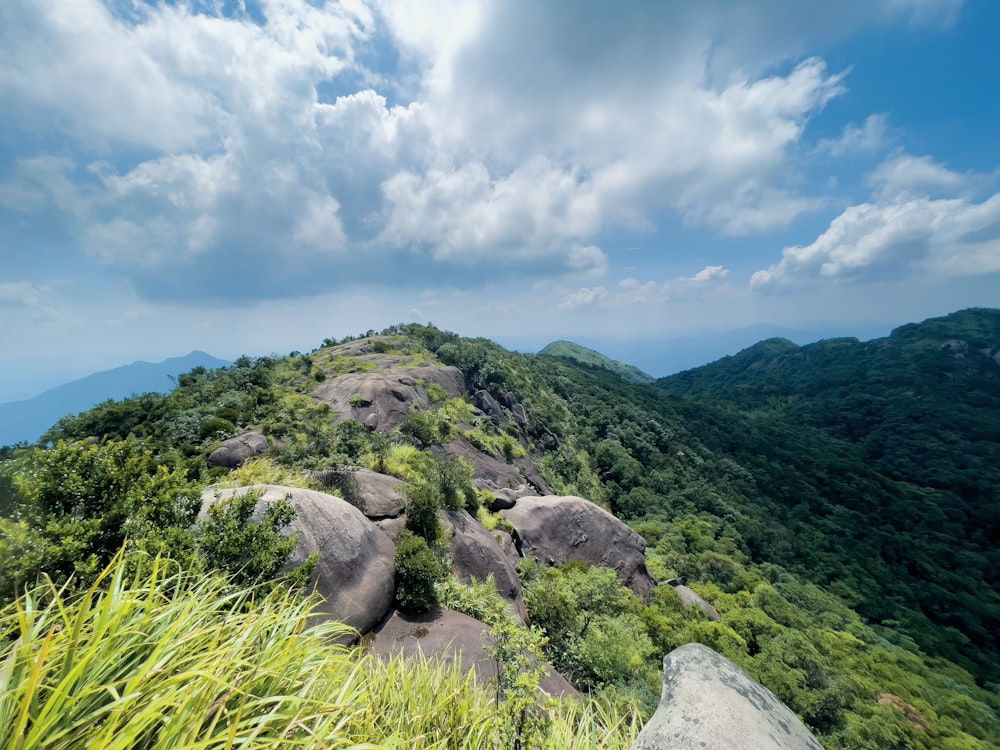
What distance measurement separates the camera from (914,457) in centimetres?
9400

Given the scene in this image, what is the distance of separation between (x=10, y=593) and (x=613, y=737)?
780cm

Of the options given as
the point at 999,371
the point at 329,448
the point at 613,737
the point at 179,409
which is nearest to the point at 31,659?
the point at 613,737

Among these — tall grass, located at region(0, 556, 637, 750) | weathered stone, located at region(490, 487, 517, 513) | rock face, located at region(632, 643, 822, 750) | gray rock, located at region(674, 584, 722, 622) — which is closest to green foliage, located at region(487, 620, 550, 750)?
tall grass, located at region(0, 556, 637, 750)

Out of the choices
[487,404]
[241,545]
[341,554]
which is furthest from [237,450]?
[487,404]

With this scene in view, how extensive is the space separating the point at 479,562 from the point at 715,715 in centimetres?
1180

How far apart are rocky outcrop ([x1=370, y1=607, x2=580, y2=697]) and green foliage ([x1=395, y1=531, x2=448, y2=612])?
0.28 meters

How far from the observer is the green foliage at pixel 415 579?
11.2 meters

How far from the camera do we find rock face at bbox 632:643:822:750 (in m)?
4.36

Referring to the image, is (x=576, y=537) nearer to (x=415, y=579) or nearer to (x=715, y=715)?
(x=415, y=579)

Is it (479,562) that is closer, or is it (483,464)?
(479,562)

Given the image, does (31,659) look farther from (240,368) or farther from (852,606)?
(852,606)

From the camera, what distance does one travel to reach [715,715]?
15.0ft

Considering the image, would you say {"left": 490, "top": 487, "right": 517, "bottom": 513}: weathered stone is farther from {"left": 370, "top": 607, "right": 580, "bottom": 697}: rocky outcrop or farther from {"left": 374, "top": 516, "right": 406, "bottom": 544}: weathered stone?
{"left": 370, "top": 607, "right": 580, "bottom": 697}: rocky outcrop

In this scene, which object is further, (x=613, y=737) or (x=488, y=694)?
(x=488, y=694)
